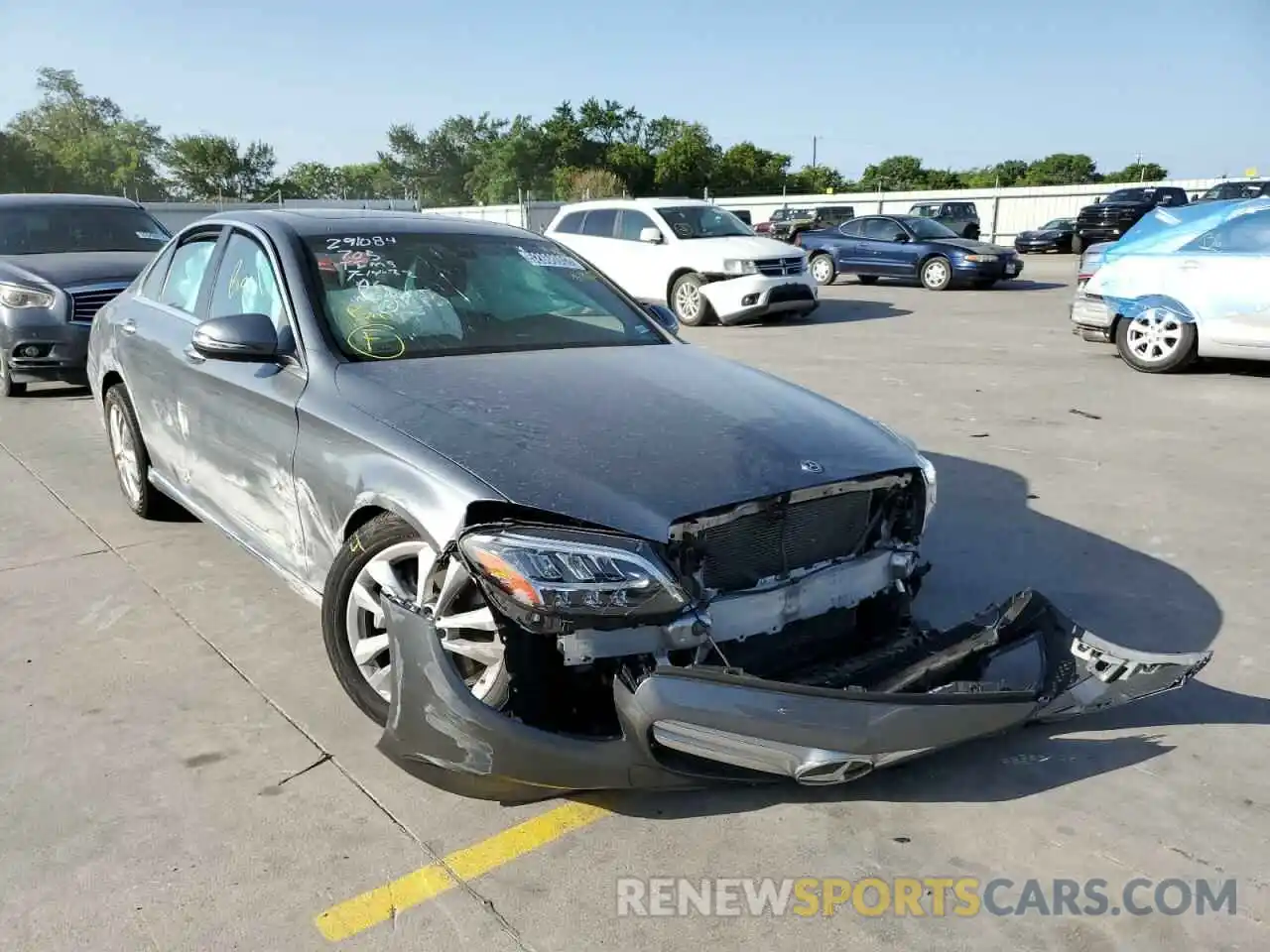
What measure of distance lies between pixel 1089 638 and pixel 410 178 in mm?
104660

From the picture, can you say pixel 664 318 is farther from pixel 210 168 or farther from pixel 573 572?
pixel 210 168

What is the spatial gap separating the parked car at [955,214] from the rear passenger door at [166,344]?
25722mm

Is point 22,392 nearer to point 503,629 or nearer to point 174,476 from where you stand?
point 174,476

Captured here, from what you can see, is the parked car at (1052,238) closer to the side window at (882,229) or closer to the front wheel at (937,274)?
the side window at (882,229)

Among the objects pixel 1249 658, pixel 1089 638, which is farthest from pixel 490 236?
pixel 1249 658

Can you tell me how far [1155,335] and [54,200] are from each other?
1086 cm

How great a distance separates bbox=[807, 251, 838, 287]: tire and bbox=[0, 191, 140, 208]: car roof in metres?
13.2

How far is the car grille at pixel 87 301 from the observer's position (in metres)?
8.24

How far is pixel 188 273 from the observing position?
4.50 m

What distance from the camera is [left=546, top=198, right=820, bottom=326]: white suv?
13.4m

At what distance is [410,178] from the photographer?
327ft

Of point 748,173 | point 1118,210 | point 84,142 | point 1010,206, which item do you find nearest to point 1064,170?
point 748,173

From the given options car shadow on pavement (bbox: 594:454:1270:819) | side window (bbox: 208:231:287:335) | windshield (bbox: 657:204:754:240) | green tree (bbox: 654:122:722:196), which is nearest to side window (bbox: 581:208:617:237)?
windshield (bbox: 657:204:754:240)

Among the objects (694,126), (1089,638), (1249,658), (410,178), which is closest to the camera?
(1089,638)
